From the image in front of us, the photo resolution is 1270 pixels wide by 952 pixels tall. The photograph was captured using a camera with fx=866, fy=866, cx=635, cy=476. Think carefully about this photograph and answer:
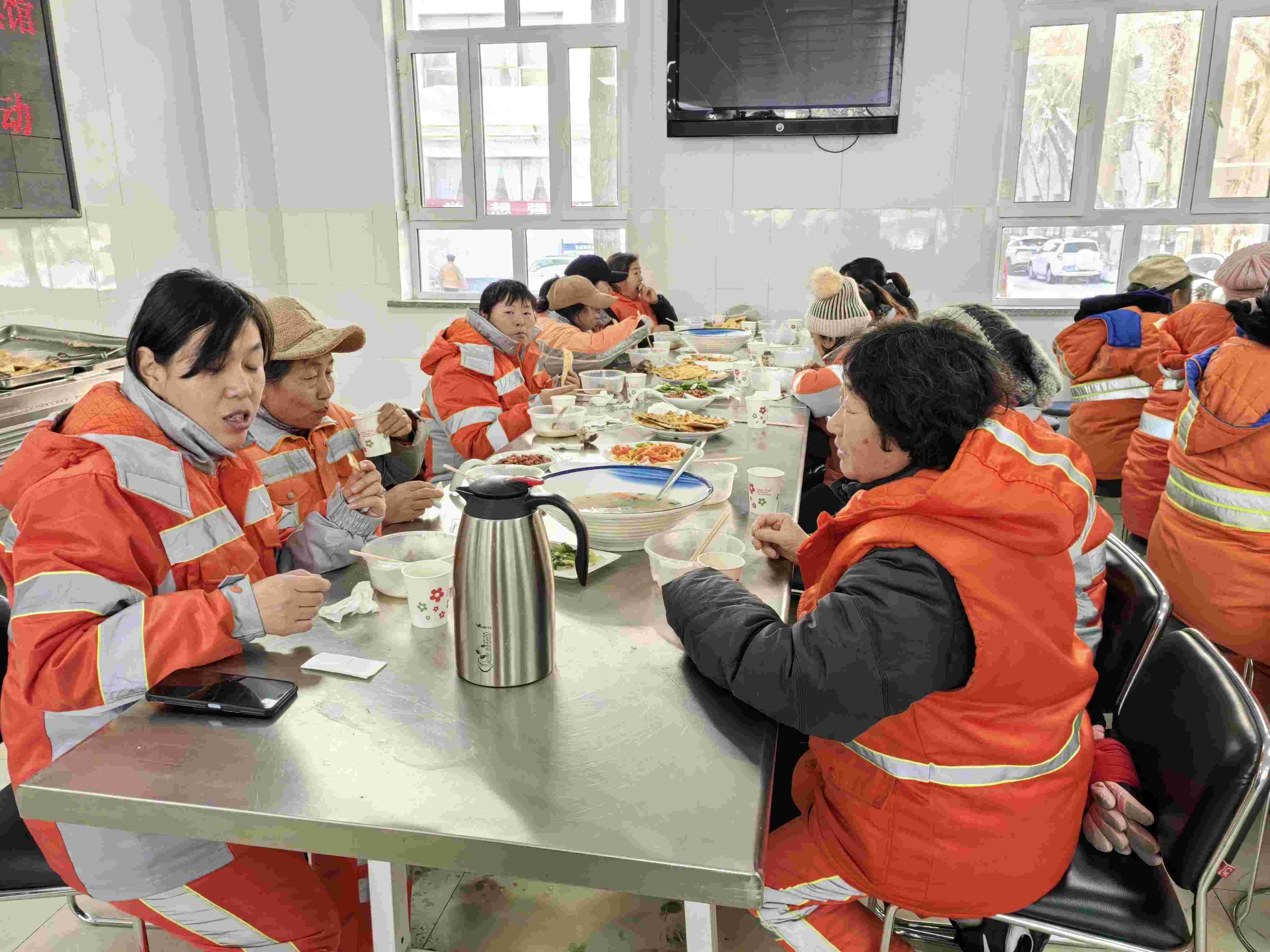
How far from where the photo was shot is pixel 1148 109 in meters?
5.59

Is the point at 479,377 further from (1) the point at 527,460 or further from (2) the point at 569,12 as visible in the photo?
(2) the point at 569,12

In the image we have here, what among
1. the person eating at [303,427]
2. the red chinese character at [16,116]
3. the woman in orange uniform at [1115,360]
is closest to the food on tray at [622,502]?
the person eating at [303,427]

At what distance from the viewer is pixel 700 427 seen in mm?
2627

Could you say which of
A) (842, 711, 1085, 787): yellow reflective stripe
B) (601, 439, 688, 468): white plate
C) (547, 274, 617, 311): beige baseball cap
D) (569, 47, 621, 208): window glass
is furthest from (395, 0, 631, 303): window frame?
(842, 711, 1085, 787): yellow reflective stripe

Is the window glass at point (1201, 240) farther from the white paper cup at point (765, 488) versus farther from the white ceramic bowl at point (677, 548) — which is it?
the white ceramic bowl at point (677, 548)

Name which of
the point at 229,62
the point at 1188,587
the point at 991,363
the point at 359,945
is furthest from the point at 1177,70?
the point at 359,945

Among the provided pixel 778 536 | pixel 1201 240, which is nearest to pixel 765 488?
pixel 778 536

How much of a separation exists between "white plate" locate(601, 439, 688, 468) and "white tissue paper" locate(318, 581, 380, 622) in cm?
70

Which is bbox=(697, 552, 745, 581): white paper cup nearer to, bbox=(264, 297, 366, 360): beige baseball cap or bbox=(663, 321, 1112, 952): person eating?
bbox=(663, 321, 1112, 952): person eating

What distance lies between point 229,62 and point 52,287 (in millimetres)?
2273

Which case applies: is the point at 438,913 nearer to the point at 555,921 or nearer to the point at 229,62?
the point at 555,921

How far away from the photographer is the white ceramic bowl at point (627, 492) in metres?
1.64

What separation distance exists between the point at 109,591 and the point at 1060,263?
6.17 meters

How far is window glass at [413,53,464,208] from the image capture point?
20.3 ft
